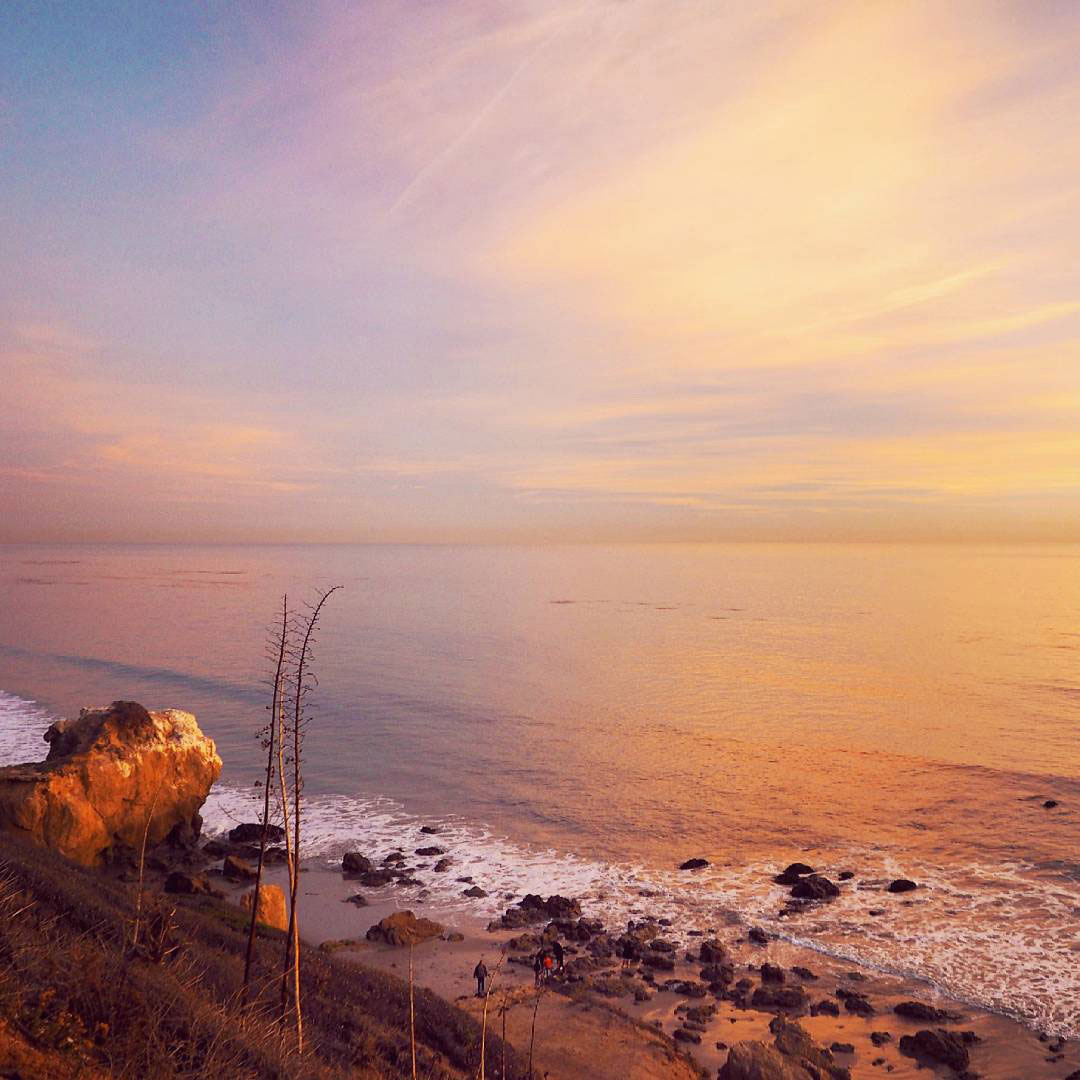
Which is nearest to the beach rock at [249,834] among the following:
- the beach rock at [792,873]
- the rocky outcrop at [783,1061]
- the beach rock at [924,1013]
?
the beach rock at [792,873]

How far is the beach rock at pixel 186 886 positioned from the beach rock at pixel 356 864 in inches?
205

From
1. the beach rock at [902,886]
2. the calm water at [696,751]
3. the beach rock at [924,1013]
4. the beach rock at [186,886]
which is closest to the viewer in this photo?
the beach rock at [924,1013]

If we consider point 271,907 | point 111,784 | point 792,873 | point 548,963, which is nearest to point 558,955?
point 548,963

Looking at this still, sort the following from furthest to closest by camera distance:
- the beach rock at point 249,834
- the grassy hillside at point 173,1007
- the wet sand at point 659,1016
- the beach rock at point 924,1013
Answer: the beach rock at point 249,834 → the beach rock at point 924,1013 → the wet sand at point 659,1016 → the grassy hillside at point 173,1007

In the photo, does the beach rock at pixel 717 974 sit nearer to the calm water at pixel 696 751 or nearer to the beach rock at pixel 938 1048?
the calm water at pixel 696 751

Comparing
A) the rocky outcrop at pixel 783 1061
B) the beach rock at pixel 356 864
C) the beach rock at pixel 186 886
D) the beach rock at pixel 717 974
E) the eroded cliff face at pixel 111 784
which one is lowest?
the beach rock at pixel 356 864

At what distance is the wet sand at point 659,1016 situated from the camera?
1725 centimetres

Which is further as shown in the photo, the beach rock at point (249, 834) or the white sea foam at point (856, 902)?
the beach rock at point (249, 834)

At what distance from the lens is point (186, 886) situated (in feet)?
78.2

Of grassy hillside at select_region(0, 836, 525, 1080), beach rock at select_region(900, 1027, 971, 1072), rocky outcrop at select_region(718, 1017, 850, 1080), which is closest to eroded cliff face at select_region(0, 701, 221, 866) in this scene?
grassy hillside at select_region(0, 836, 525, 1080)

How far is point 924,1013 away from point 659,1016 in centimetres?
655

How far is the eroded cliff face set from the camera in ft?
78.9

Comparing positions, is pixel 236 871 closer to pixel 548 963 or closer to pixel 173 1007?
pixel 548 963

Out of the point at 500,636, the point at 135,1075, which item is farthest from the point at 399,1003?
the point at 500,636
